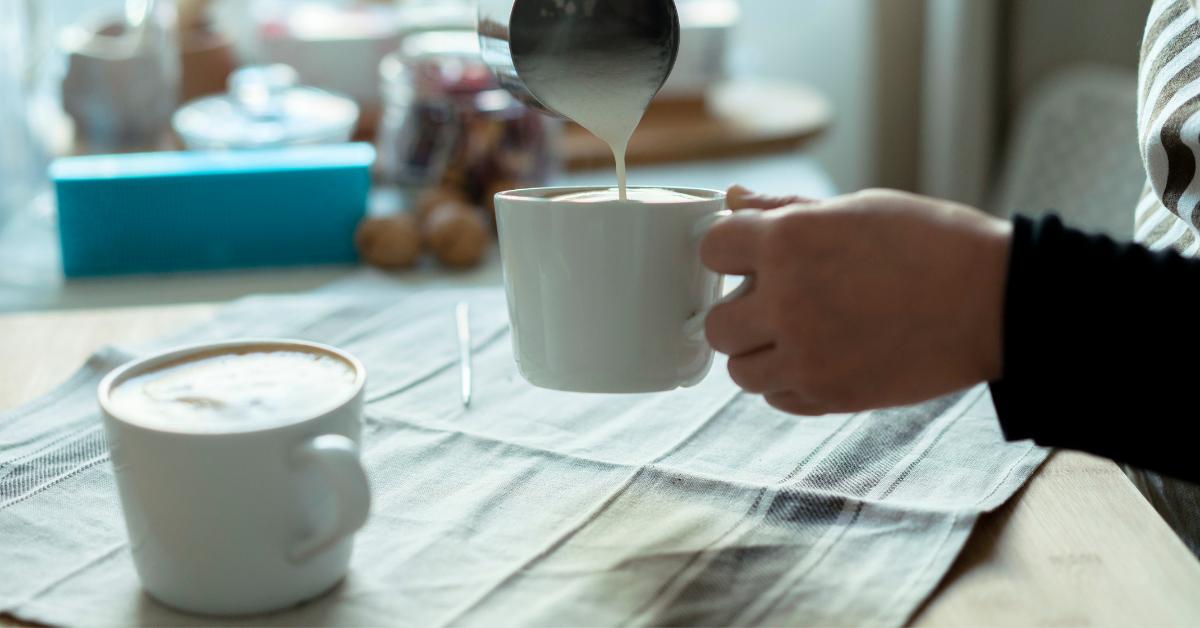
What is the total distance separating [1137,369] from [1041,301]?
0.15 ft

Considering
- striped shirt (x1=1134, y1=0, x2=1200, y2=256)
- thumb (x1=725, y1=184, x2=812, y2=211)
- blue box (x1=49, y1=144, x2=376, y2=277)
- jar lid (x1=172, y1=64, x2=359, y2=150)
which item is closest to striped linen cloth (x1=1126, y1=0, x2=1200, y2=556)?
striped shirt (x1=1134, y1=0, x2=1200, y2=256)

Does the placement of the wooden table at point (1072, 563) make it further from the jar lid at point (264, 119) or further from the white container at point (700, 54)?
the white container at point (700, 54)

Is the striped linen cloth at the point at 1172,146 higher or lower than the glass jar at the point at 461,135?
higher

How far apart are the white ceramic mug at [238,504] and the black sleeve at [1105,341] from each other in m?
0.27

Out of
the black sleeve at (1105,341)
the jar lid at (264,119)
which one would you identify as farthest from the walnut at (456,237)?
the black sleeve at (1105,341)

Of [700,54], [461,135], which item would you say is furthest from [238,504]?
[700,54]

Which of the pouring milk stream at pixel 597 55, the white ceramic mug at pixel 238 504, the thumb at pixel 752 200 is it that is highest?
the pouring milk stream at pixel 597 55

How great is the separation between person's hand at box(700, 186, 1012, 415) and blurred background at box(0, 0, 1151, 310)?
0.58 metres

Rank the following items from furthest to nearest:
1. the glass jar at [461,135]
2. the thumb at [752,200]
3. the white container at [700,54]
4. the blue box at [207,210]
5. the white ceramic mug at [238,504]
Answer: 1. the white container at [700,54]
2. the glass jar at [461,135]
3. the blue box at [207,210]
4. the thumb at [752,200]
5. the white ceramic mug at [238,504]

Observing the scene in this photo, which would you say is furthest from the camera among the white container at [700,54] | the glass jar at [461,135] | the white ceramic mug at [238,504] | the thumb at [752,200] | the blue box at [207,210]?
the white container at [700,54]

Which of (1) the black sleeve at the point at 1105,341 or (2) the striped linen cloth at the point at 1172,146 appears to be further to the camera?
(2) the striped linen cloth at the point at 1172,146

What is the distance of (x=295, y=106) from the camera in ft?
4.17

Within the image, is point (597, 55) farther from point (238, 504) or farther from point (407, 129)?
point (407, 129)

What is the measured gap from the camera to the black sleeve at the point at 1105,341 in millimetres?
374
